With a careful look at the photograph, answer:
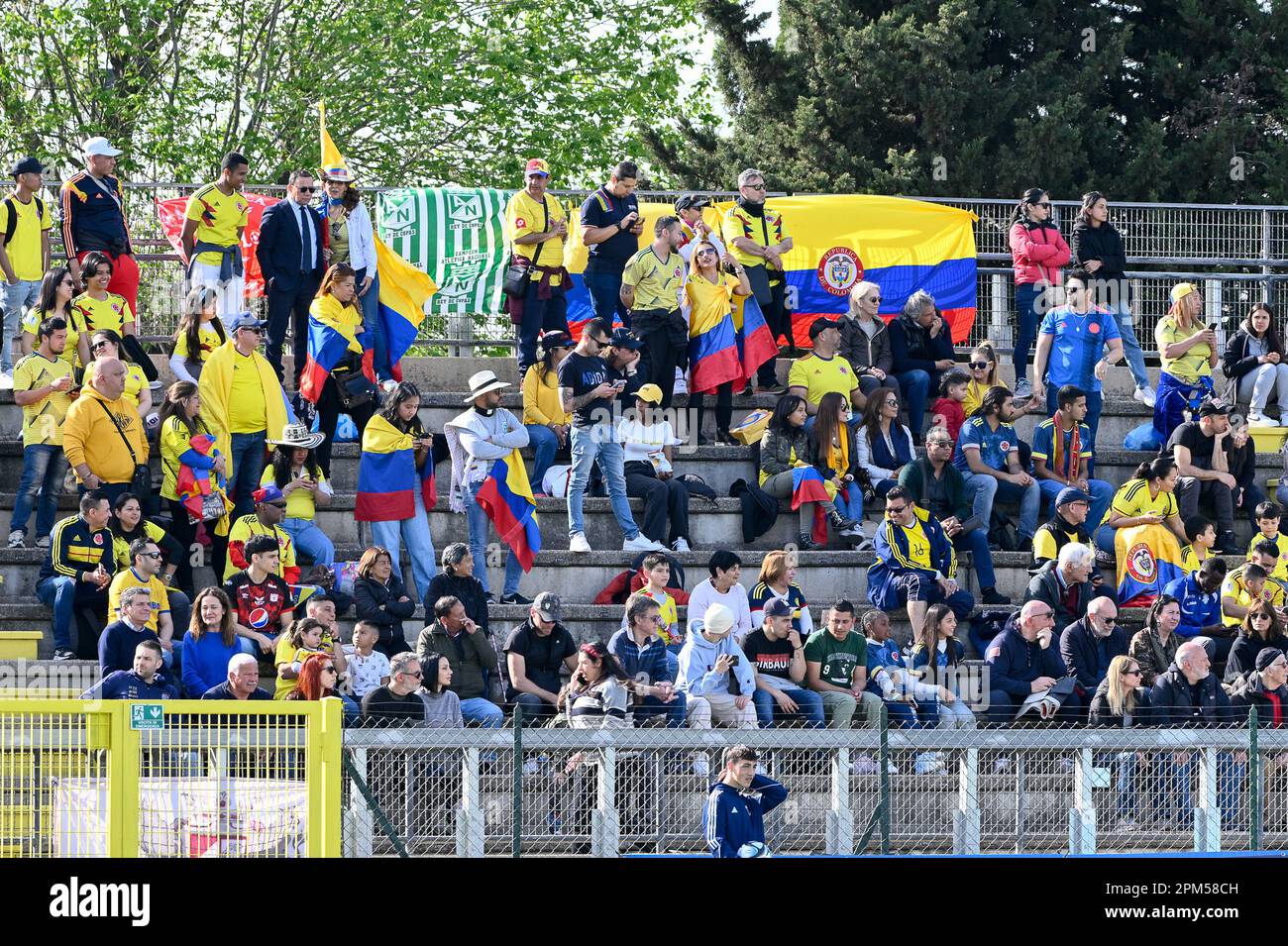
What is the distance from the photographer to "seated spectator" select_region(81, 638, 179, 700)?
13000mm

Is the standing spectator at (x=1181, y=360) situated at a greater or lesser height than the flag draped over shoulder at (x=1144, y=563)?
greater

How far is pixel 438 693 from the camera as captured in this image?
13.8m

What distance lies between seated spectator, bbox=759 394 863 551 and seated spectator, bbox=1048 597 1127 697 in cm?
215

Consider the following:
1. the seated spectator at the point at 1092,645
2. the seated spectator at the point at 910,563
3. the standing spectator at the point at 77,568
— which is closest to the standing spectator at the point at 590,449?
the seated spectator at the point at 910,563

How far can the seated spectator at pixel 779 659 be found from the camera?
14523 millimetres

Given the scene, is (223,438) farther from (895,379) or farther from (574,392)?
(895,379)

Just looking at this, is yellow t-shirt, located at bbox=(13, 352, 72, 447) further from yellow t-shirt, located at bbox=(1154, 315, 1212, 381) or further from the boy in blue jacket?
yellow t-shirt, located at bbox=(1154, 315, 1212, 381)

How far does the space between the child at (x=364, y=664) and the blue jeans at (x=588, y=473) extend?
8.39ft

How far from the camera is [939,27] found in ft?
87.1

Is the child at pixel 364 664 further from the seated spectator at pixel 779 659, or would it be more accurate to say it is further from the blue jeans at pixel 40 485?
the blue jeans at pixel 40 485

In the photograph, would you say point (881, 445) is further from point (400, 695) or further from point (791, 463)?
point (400, 695)

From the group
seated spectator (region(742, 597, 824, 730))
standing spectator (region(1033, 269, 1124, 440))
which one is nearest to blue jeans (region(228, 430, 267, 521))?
seated spectator (region(742, 597, 824, 730))

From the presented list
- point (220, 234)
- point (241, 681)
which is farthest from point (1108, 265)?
point (241, 681)

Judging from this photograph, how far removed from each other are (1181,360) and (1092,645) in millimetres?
4397
